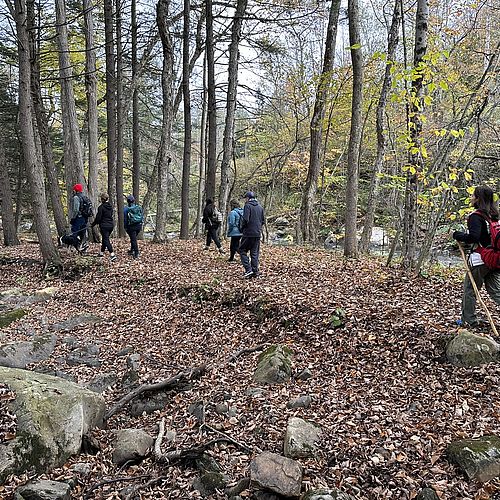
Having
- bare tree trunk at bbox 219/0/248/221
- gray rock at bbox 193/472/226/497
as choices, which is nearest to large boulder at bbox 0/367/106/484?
gray rock at bbox 193/472/226/497

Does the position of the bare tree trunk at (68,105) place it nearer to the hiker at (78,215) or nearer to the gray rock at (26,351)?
the hiker at (78,215)

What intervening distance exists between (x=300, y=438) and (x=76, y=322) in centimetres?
568

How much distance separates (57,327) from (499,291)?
25.0ft

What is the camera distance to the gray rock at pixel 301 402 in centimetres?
486

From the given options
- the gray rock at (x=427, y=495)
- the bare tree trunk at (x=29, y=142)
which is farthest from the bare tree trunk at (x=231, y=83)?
the gray rock at (x=427, y=495)

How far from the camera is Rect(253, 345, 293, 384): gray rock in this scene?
18.1ft

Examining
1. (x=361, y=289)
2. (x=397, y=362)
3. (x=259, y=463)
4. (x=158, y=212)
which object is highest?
(x=158, y=212)

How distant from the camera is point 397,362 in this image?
5.31 meters

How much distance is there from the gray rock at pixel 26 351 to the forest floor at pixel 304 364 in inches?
8.9

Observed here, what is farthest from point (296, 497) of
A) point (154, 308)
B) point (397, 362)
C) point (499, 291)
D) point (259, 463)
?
point (154, 308)

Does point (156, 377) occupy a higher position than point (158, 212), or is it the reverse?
point (158, 212)

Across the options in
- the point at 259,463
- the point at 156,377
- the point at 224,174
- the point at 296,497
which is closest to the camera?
the point at 296,497

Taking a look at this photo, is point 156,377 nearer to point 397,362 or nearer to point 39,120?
point 397,362

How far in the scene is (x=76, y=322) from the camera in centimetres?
809
